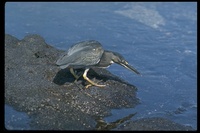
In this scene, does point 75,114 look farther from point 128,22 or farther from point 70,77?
point 128,22

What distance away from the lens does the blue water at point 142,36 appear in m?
6.60

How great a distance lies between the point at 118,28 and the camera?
1068 centimetres

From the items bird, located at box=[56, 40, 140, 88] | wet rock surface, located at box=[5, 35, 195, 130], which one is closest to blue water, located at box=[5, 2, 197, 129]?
wet rock surface, located at box=[5, 35, 195, 130]

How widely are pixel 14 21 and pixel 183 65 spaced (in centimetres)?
524

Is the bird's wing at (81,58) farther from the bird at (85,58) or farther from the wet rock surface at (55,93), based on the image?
the wet rock surface at (55,93)

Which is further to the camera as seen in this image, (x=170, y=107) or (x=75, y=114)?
(x=170, y=107)

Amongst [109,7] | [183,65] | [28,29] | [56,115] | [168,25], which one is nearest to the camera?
[56,115]

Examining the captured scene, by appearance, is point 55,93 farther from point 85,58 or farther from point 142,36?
point 142,36

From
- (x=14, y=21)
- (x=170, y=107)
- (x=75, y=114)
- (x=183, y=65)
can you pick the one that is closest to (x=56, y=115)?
(x=75, y=114)

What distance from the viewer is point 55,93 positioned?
5.89 meters

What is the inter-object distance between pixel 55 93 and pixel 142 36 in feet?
15.9

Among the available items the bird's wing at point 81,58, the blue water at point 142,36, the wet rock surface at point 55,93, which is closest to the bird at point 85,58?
the bird's wing at point 81,58

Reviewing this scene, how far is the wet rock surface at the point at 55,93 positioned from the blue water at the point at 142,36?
0.25 meters

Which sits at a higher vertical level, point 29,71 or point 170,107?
point 29,71
